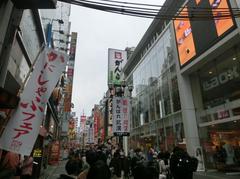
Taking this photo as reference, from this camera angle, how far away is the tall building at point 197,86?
14516 mm

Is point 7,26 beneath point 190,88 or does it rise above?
beneath

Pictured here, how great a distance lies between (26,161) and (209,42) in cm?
1452

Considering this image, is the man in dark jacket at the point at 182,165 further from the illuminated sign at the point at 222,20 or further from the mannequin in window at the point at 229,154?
the illuminated sign at the point at 222,20

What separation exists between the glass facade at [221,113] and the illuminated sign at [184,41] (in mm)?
1802

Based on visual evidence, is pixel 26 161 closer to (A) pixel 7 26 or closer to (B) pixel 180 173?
(A) pixel 7 26

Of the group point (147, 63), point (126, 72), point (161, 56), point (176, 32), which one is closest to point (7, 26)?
point (176, 32)

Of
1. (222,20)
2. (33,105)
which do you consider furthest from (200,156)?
(33,105)

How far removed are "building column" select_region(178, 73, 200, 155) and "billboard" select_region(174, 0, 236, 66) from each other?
1905 mm

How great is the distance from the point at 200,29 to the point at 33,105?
16.2 meters

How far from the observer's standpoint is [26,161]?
786cm

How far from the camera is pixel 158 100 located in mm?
25484

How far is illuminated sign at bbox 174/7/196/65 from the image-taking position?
18359 mm

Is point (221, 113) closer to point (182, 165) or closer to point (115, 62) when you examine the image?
point (182, 165)

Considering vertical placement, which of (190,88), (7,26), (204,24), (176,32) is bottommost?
(7,26)
